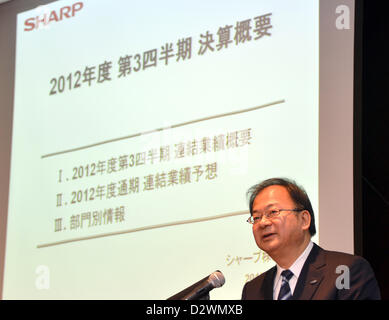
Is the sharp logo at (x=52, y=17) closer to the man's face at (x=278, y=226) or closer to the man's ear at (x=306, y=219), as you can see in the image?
the man's face at (x=278, y=226)

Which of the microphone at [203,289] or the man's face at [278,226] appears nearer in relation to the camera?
the microphone at [203,289]


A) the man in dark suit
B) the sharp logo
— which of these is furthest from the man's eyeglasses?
the sharp logo

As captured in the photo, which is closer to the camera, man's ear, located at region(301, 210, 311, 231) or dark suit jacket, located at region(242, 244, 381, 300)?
dark suit jacket, located at region(242, 244, 381, 300)

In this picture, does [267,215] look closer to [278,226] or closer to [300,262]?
[278,226]

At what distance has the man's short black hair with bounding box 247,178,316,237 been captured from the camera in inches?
96.6

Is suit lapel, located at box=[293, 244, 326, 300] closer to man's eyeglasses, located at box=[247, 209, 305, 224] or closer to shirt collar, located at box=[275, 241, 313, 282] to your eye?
shirt collar, located at box=[275, 241, 313, 282]

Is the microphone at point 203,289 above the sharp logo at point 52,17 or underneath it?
underneath

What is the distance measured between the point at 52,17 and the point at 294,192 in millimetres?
1438

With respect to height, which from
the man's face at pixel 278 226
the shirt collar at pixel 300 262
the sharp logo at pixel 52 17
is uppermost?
the sharp logo at pixel 52 17

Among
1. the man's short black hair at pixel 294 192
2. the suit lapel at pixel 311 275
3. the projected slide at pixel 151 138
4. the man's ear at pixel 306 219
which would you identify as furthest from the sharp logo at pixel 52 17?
the suit lapel at pixel 311 275

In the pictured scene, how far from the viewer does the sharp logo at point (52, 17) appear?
3.30 m

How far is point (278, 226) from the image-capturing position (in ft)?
8.14

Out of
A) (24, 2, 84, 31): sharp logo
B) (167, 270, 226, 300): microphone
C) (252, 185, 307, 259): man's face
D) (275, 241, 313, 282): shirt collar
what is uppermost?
(24, 2, 84, 31): sharp logo

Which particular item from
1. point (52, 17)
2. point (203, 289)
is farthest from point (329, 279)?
point (52, 17)
